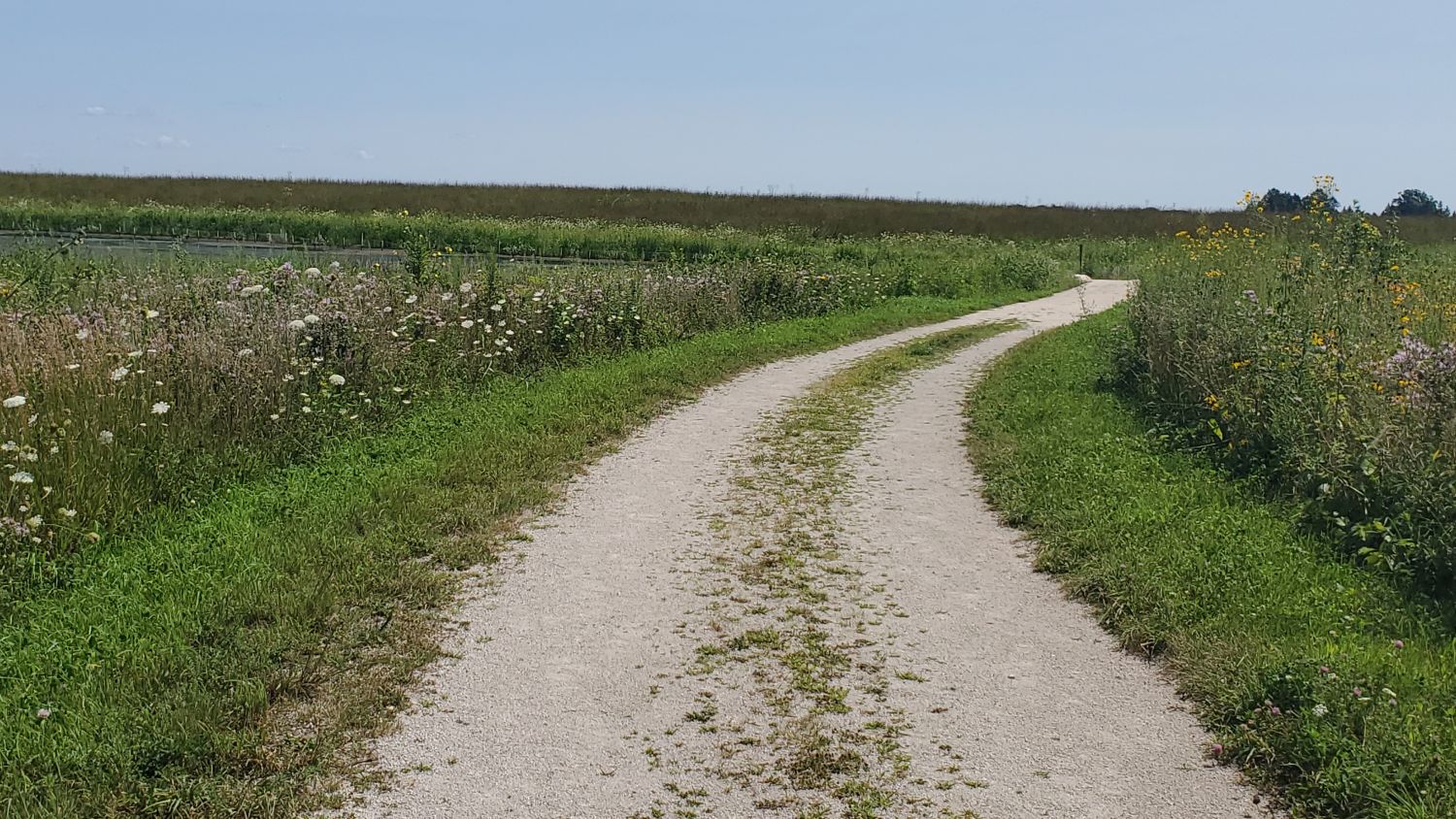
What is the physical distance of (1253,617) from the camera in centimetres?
477

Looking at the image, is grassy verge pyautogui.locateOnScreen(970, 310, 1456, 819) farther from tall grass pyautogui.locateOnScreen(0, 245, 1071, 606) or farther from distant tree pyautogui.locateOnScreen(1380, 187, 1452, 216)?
distant tree pyautogui.locateOnScreen(1380, 187, 1452, 216)

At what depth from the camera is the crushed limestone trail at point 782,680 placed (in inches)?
138

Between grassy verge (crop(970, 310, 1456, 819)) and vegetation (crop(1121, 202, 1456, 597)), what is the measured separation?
0.99ft

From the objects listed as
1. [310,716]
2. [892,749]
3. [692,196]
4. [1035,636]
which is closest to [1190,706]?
[1035,636]

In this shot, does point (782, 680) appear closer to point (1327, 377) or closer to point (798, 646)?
point (798, 646)

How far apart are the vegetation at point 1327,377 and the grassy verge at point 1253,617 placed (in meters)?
0.30

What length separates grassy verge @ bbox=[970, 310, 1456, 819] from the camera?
3.55 meters

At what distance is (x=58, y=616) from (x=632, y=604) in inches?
99.6

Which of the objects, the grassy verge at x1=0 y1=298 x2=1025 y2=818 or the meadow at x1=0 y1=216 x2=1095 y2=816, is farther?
the meadow at x1=0 y1=216 x2=1095 y2=816

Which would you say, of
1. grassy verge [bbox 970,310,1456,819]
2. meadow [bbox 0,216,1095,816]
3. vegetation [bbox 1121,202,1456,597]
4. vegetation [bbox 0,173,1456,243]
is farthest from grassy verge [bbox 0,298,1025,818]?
vegetation [bbox 0,173,1456,243]

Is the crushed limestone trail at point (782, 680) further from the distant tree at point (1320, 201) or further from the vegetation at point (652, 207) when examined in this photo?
the vegetation at point (652, 207)

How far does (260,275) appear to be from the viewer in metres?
10.9

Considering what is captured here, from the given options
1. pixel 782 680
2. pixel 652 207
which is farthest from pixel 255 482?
pixel 652 207

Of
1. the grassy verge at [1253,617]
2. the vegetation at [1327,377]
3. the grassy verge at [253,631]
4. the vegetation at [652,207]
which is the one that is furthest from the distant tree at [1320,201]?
the vegetation at [652,207]
